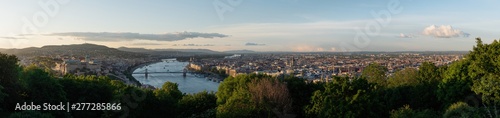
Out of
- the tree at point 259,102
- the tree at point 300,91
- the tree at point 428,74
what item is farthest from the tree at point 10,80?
the tree at point 428,74

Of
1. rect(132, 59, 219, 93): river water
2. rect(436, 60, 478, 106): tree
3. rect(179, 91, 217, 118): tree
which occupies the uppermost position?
rect(436, 60, 478, 106): tree

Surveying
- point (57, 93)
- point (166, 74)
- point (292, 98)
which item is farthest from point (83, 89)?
point (166, 74)

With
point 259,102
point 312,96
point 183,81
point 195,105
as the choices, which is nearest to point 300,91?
point 312,96

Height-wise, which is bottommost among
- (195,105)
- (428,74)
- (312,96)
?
(195,105)

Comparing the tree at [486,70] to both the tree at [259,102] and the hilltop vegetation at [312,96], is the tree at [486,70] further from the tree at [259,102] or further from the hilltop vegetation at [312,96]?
the tree at [259,102]

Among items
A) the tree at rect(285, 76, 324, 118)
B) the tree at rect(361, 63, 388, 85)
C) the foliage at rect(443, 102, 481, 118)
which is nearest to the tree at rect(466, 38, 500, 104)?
the foliage at rect(443, 102, 481, 118)

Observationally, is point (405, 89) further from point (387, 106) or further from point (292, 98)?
point (292, 98)

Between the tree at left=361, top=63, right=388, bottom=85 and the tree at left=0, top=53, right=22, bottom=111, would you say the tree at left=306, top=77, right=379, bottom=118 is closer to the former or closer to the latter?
the tree at left=361, top=63, right=388, bottom=85

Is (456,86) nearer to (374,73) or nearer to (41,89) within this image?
(374,73)
